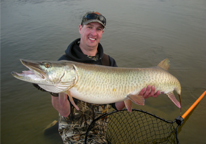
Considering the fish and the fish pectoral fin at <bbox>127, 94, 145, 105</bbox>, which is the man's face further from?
the fish pectoral fin at <bbox>127, 94, 145, 105</bbox>

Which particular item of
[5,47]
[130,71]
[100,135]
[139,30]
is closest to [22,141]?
[100,135]

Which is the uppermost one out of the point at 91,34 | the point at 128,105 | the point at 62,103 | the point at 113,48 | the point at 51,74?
the point at 91,34

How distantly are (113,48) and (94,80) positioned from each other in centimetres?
509

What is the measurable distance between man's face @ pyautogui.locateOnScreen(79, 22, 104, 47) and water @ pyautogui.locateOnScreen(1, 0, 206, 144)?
2351 mm

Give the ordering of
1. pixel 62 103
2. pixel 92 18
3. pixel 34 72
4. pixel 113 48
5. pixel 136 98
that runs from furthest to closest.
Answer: pixel 113 48 → pixel 92 18 → pixel 136 98 → pixel 62 103 → pixel 34 72

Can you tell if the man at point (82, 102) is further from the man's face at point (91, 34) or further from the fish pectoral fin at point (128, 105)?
the fish pectoral fin at point (128, 105)

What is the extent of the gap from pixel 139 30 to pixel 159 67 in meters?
6.75

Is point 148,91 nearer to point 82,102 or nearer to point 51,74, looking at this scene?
point 82,102

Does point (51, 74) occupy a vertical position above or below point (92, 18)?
below

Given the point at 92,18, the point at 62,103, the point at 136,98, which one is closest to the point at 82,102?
the point at 62,103

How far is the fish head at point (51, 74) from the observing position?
1.80 meters

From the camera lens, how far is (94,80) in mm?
2086

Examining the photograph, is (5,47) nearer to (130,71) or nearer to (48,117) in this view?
(48,117)

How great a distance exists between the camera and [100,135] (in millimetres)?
2424
